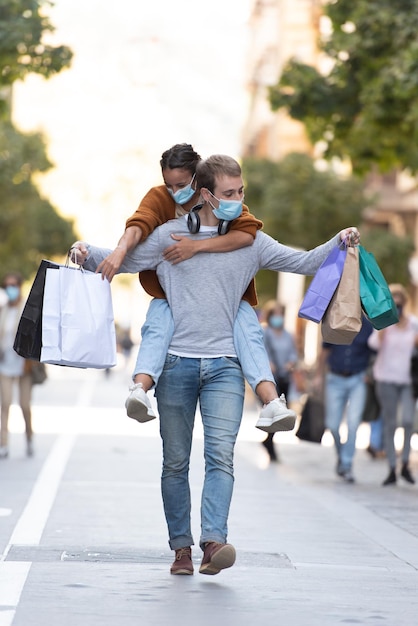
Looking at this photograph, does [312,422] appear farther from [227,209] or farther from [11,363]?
[227,209]

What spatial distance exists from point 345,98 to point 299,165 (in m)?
22.4

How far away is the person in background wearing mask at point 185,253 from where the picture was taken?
7234 mm

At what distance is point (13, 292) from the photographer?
641 inches

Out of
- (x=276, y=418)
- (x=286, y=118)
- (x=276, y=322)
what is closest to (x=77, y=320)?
(x=276, y=418)

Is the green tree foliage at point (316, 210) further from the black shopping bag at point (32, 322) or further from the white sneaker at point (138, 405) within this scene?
the white sneaker at point (138, 405)

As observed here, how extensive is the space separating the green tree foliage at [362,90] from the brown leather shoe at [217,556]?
1106 cm

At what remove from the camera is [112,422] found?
960 inches

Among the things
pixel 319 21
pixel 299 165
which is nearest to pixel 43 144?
pixel 299 165

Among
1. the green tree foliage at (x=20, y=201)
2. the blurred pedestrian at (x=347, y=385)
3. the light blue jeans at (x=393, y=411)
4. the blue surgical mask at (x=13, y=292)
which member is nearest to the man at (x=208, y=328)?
the light blue jeans at (x=393, y=411)

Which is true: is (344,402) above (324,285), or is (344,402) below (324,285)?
below

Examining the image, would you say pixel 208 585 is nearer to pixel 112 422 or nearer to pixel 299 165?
pixel 112 422

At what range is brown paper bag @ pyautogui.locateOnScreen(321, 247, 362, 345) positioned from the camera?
291 inches

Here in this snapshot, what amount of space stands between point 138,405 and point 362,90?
1351 cm

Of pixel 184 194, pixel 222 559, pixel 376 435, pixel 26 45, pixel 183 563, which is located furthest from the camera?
pixel 26 45
